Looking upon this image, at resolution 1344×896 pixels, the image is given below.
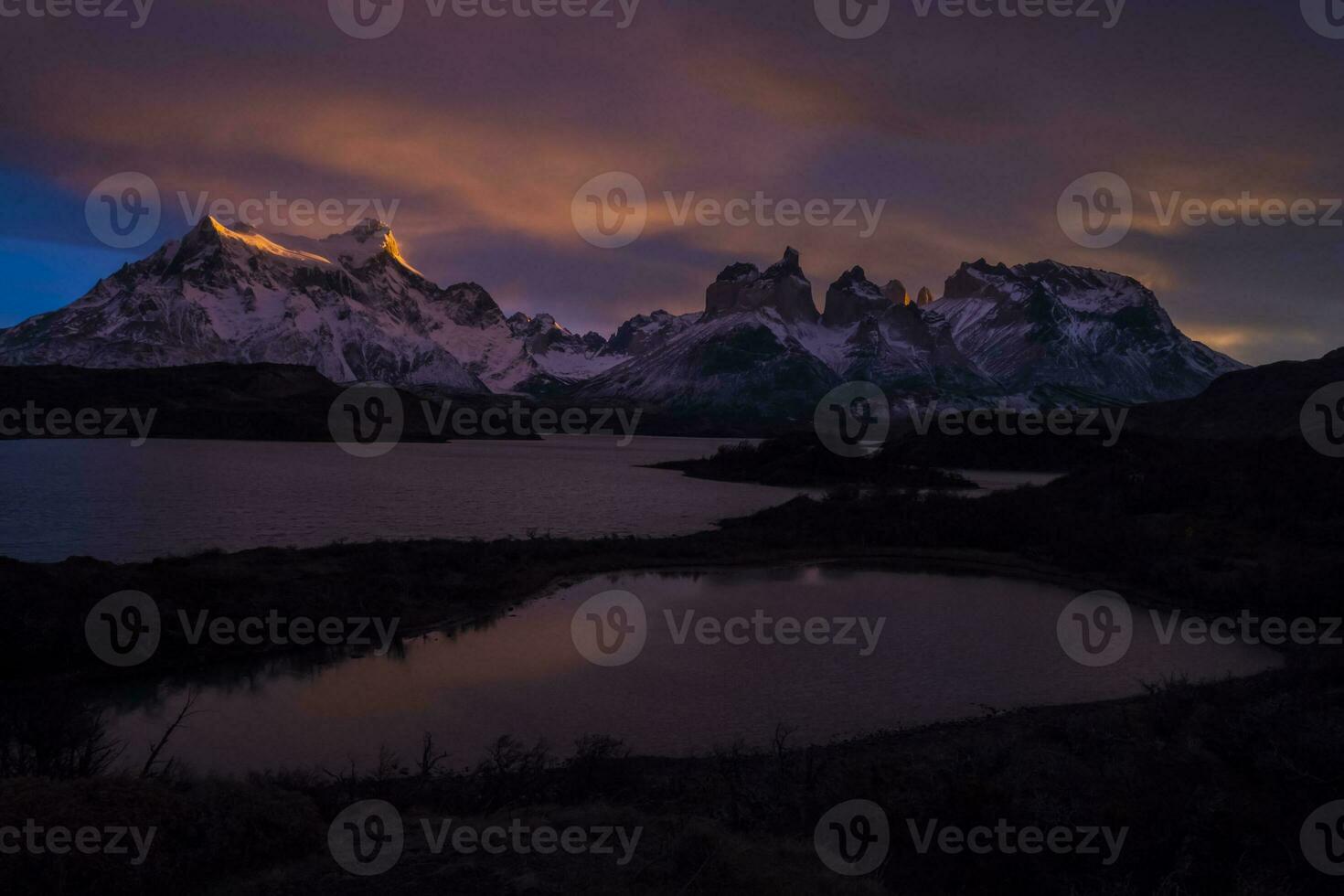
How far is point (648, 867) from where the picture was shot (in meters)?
10.6

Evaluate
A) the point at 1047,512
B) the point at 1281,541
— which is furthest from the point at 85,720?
the point at 1047,512

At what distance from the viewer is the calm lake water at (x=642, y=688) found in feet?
66.0

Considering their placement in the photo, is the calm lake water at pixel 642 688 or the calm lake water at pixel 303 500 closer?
→ the calm lake water at pixel 642 688

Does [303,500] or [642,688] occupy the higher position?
[303,500]

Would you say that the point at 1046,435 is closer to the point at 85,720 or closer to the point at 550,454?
the point at 550,454

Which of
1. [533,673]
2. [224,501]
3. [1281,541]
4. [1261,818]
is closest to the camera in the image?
[1261,818]

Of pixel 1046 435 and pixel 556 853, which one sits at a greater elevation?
pixel 1046 435

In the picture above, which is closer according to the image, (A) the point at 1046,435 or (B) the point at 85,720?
(B) the point at 85,720

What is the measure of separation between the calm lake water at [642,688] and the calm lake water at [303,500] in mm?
21847

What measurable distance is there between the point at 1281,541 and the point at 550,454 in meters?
135

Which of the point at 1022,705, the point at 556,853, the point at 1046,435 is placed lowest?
the point at 1022,705

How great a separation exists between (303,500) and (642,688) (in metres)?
55.2

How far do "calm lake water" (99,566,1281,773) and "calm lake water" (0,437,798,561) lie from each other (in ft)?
71.7

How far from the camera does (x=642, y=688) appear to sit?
950 inches
